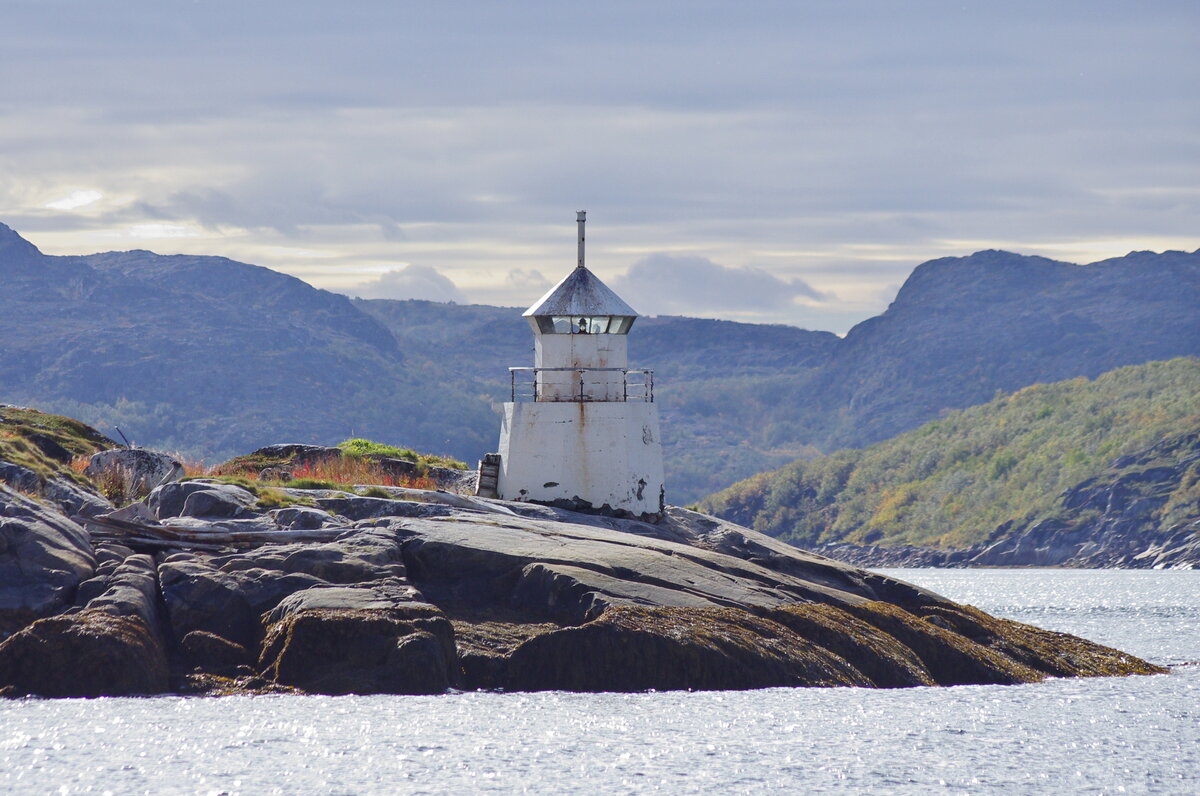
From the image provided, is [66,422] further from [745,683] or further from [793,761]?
[793,761]

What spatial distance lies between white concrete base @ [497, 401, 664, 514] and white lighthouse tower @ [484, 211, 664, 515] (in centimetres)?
3

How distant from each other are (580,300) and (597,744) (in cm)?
1794

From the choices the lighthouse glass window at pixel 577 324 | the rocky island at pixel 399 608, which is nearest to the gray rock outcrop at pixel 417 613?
the rocky island at pixel 399 608

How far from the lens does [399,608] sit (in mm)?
30484

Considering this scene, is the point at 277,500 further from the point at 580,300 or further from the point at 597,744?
the point at 597,744

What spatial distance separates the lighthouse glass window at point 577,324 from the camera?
143ft

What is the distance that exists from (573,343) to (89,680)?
1782cm


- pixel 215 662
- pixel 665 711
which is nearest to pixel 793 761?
pixel 665 711

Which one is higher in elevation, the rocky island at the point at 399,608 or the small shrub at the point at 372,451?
the small shrub at the point at 372,451

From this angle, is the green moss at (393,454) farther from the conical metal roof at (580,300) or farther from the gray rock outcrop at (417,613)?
the gray rock outcrop at (417,613)

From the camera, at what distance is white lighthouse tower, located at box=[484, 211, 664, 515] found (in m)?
42.7

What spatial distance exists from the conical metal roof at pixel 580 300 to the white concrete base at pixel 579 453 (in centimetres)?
252

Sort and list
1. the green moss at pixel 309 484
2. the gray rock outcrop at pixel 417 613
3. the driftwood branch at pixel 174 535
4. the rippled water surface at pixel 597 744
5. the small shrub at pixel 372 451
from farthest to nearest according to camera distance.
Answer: the small shrub at pixel 372 451
the green moss at pixel 309 484
the driftwood branch at pixel 174 535
the gray rock outcrop at pixel 417 613
the rippled water surface at pixel 597 744

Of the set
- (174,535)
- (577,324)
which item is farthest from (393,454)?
(174,535)
